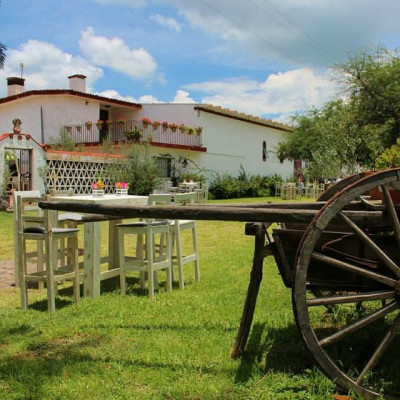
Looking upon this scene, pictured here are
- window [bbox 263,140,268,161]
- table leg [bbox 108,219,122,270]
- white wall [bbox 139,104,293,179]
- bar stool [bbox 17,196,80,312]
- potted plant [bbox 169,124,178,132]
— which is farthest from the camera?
window [bbox 263,140,268,161]

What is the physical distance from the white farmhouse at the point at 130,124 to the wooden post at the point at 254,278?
18.9m

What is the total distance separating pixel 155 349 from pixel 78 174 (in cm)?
1574

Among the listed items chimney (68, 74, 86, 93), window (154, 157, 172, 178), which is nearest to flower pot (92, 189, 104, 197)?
window (154, 157, 172, 178)

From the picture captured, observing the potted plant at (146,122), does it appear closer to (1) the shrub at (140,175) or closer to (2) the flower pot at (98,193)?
(1) the shrub at (140,175)

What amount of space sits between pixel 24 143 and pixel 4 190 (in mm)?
1951

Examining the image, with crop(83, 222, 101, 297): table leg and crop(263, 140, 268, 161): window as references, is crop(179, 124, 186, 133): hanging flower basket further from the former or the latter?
crop(83, 222, 101, 297): table leg

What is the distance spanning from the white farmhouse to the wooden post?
18944 mm

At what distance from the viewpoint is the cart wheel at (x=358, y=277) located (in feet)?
8.89

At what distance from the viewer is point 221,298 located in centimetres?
518

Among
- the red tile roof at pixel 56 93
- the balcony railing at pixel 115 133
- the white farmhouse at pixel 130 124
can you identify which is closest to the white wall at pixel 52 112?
the white farmhouse at pixel 130 124

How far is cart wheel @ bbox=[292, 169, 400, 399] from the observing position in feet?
8.89

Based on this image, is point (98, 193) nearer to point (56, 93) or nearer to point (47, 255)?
point (47, 255)

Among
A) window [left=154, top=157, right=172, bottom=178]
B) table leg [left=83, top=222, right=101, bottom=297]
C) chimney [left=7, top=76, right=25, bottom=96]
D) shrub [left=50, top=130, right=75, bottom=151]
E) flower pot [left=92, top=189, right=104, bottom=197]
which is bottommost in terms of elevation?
table leg [left=83, top=222, right=101, bottom=297]

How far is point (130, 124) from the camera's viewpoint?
26.5 meters
